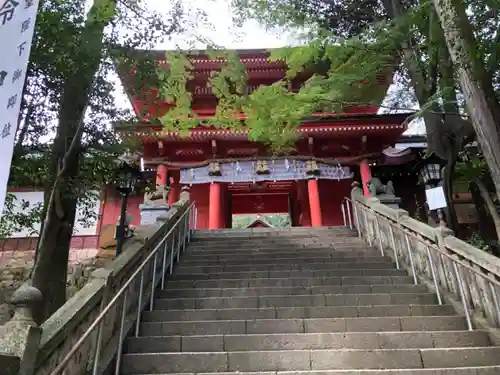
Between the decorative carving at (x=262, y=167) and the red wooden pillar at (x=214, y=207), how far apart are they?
4.43 feet

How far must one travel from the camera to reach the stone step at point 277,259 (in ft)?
24.5

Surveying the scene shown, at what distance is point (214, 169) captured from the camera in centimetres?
1277

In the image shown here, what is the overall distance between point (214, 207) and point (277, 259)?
195 inches

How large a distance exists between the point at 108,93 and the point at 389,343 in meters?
5.21

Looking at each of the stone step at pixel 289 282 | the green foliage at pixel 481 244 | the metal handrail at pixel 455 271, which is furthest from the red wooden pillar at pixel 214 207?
the green foliage at pixel 481 244

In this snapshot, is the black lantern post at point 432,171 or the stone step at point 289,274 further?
the black lantern post at point 432,171

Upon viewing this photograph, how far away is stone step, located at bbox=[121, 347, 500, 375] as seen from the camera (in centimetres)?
405

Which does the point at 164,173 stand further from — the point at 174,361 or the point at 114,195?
the point at 174,361

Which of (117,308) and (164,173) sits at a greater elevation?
(164,173)

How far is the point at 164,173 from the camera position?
12859mm

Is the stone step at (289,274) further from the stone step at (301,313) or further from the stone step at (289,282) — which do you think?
the stone step at (301,313)

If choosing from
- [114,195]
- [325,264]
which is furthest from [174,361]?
[114,195]

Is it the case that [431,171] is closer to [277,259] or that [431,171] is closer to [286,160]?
[277,259]

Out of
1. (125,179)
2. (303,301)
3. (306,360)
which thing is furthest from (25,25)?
(303,301)
